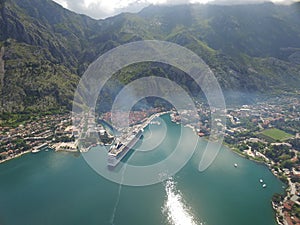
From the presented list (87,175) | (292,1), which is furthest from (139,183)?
(292,1)

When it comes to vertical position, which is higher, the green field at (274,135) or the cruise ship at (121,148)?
the cruise ship at (121,148)

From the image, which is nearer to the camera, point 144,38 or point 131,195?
point 131,195

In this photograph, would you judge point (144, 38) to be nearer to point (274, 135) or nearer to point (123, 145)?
point (274, 135)

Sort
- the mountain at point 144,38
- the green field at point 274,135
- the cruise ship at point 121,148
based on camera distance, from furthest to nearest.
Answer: the mountain at point 144,38
the green field at point 274,135
the cruise ship at point 121,148

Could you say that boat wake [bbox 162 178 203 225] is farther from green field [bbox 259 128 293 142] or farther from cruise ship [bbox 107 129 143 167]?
green field [bbox 259 128 293 142]

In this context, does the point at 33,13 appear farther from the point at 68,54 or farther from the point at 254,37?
the point at 254,37

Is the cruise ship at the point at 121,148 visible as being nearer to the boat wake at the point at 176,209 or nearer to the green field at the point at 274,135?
the boat wake at the point at 176,209

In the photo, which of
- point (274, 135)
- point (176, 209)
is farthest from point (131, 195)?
point (274, 135)

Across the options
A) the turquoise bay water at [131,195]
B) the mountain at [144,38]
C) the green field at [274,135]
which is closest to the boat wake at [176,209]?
the turquoise bay water at [131,195]
